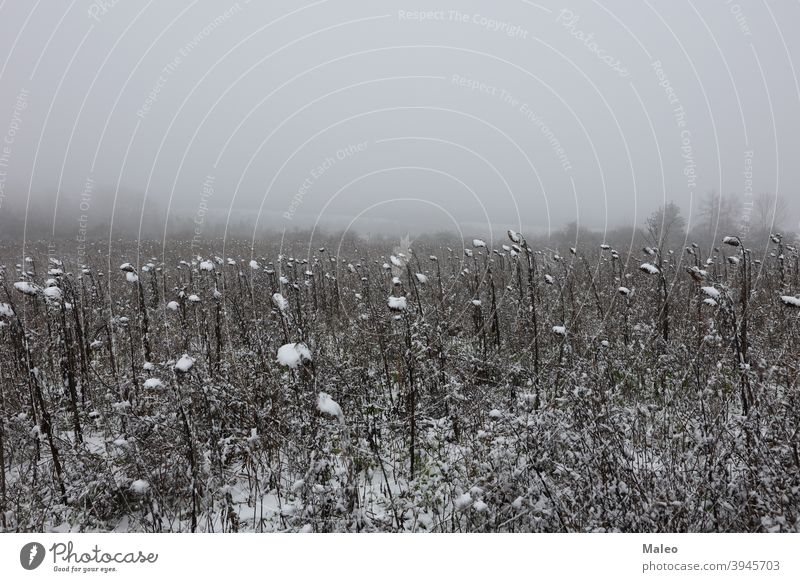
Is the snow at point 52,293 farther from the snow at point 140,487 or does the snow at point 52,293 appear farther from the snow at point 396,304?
the snow at point 396,304

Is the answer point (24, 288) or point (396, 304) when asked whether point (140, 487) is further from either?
point (24, 288)

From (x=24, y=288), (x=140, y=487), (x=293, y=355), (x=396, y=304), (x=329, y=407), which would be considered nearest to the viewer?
(x=329, y=407)

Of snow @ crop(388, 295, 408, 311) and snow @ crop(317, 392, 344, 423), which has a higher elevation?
snow @ crop(388, 295, 408, 311)

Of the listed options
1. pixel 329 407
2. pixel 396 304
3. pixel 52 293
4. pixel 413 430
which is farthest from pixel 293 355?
pixel 52 293

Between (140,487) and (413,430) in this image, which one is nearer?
(140,487)

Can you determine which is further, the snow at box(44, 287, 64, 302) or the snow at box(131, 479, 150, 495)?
the snow at box(44, 287, 64, 302)

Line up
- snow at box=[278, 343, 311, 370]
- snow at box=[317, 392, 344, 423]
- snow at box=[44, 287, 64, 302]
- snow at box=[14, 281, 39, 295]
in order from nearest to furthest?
snow at box=[317, 392, 344, 423] < snow at box=[278, 343, 311, 370] < snow at box=[14, 281, 39, 295] < snow at box=[44, 287, 64, 302]

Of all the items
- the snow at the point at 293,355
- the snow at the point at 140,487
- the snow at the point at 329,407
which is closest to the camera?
the snow at the point at 329,407

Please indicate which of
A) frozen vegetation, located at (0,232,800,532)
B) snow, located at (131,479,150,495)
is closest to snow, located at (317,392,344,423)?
frozen vegetation, located at (0,232,800,532)

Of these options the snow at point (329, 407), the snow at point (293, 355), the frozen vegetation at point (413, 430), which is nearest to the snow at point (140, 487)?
the frozen vegetation at point (413, 430)

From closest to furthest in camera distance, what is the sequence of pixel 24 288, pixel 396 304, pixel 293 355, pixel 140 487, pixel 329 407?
pixel 329 407 < pixel 293 355 < pixel 140 487 < pixel 396 304 < pixel 24 288

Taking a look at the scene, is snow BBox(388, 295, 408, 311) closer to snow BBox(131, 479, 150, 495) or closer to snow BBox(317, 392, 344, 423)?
snow BBox(317, 392, 344, 423)

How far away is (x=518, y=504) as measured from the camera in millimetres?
3094
